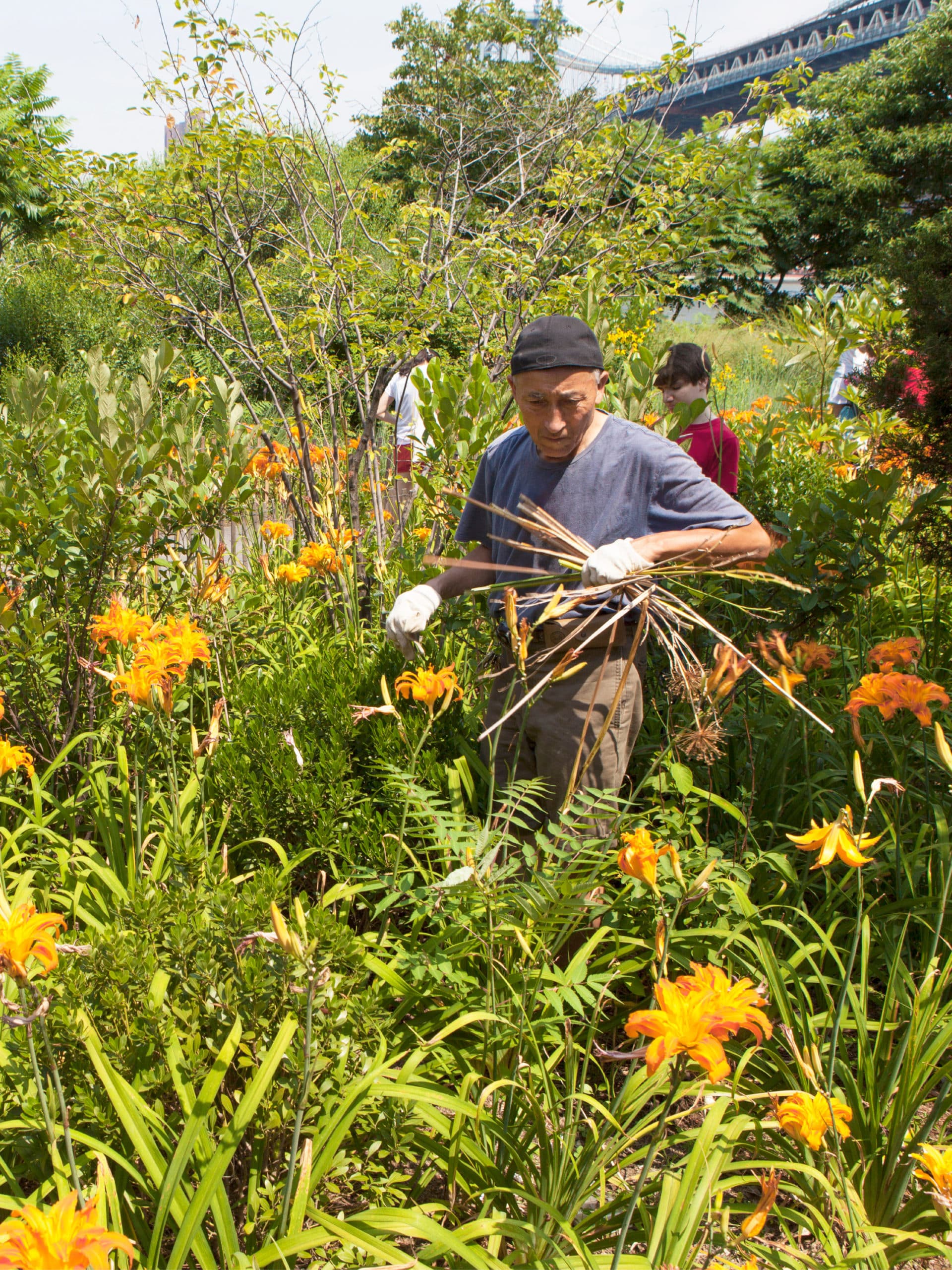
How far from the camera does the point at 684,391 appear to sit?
3.62 meters

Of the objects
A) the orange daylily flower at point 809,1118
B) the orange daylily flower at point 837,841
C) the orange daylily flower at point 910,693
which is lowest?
the orange daylily flower at point 809,1118

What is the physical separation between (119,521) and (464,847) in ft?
4.94

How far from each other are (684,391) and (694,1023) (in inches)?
122

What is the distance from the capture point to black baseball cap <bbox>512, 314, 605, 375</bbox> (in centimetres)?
197

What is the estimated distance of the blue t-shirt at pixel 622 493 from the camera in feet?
6.76

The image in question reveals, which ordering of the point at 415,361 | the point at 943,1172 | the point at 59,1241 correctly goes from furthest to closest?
1. the point at 415,361
2. the point at 943,1172
3. the point at 59,1241

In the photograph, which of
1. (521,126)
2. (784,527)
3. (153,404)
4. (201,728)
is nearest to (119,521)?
(153,404)

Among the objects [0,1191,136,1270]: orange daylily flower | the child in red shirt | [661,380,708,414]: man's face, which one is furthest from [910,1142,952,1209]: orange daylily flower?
[661,380,708,414]: man's face

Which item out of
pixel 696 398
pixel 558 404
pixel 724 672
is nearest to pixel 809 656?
pixel 724 672

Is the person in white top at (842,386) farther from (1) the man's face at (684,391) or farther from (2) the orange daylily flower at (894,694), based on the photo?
(2) the orange daylily flower at (894,694)

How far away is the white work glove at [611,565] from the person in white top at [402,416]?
144 centimetres

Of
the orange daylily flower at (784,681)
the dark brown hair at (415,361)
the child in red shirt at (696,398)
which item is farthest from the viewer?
the dark brown hair at (415,361)

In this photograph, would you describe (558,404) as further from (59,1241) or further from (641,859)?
(59,1241)

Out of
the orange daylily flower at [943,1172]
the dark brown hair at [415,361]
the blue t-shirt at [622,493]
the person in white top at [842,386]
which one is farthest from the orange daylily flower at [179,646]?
the person in white top at [842,386]
